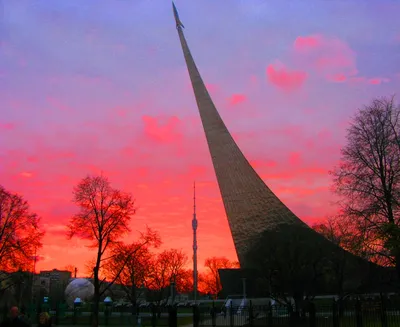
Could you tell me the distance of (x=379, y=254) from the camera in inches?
627

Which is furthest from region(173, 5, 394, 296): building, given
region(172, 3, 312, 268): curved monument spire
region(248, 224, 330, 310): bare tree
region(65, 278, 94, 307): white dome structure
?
region(65, 278, 94, 307): white dome structure

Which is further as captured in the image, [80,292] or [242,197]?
[80,292]

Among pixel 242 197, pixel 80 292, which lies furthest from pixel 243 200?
pixel 80 292

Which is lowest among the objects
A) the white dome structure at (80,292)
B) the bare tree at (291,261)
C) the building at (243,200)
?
the white dome structure at (80,292)

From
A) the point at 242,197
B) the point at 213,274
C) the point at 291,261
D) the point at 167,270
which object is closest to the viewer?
the point at 291,261

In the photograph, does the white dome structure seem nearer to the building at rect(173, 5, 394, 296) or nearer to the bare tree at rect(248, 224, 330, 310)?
the building at rect(173, 5, 394, 296)

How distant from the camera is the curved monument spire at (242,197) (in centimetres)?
3425

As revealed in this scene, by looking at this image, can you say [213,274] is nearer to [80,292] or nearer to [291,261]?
[80,292]

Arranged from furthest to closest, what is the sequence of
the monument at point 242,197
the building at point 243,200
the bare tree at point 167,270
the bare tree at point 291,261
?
the bare tree at point 167,270, the monument at point 242,197, the building at point 243,200, the bare tree at point 291,261

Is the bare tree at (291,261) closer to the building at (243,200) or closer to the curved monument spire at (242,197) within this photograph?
the building at (243,200)

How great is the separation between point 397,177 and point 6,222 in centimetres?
2081

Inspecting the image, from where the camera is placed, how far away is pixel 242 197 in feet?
114

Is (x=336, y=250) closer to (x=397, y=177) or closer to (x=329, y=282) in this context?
(x=329, y=282)

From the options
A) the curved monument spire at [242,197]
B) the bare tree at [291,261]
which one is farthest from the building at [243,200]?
the bare tree at [291,261]
